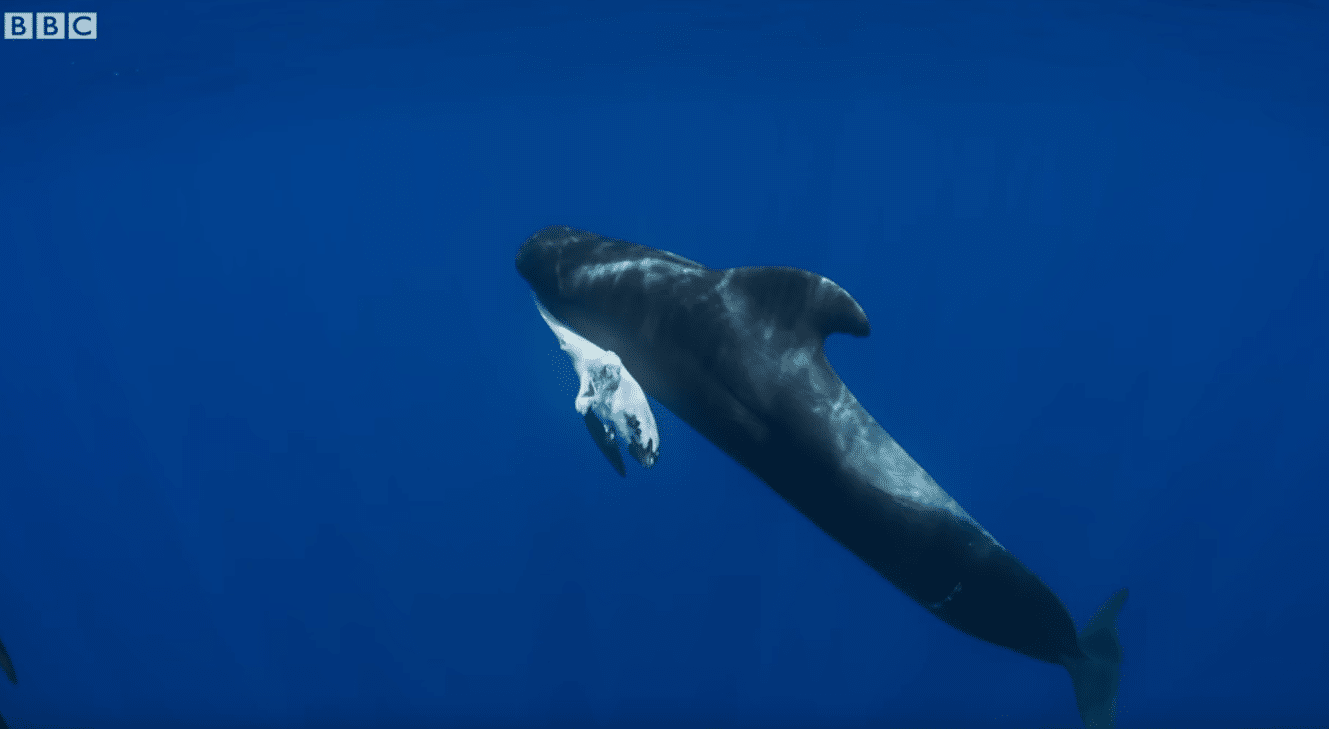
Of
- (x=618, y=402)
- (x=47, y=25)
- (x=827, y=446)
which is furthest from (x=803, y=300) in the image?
(x=47, y=25)

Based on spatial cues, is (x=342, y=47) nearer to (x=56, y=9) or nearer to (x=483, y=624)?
(x=56, y=9)

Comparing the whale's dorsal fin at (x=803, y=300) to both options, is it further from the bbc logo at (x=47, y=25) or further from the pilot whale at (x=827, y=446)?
the bbc logo at (x=47, y=25)

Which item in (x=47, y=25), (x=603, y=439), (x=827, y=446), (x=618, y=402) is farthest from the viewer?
(x=47, y=25)

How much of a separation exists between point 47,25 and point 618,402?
18.9m

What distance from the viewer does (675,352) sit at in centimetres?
652

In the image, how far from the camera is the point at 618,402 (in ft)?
20.2

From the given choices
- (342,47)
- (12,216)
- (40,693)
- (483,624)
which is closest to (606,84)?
(342,47)

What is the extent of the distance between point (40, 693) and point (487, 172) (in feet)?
87.0

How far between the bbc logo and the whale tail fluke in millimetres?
22103

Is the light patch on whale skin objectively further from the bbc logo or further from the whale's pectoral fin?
the bbc logo

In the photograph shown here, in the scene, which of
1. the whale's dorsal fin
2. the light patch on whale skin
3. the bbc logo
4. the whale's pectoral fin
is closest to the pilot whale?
the whale's dorsal fin

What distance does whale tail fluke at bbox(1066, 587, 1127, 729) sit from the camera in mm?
6699

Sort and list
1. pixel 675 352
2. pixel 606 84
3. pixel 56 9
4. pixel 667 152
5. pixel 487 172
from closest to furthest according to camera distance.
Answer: pixel 675 352 → pixel 56 9 → pixel 606 84 → pixel 667 152 → pixel 487 172

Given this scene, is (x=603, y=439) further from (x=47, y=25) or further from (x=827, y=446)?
(x=47, y=25)
